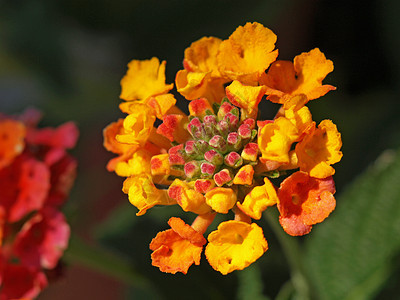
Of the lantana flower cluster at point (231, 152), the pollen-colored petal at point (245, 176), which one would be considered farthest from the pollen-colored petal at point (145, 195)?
the pollen-colored petal at point (245, 176)

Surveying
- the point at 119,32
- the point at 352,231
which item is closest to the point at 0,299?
the point at 352,231

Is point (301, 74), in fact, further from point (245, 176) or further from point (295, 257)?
point (295, 257)

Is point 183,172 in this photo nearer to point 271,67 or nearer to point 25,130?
point 271,67

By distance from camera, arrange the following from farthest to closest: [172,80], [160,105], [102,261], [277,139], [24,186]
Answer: [172,80], [102,261], [24,186], [160,105], [277,139]

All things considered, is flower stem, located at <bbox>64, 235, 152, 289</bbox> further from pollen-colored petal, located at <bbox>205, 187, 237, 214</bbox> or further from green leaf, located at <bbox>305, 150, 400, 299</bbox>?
pollen-colored petal, located at <bbox>205, 187, 237, 214</bbox>

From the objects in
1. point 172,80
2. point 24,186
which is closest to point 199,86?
point 24,186

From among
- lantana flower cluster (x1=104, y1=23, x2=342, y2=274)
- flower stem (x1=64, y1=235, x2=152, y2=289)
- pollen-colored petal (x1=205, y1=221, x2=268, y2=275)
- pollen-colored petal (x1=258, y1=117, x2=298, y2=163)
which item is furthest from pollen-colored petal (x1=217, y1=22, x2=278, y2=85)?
flower stem (x1=64, y1=235, x2=152, y2=289)
